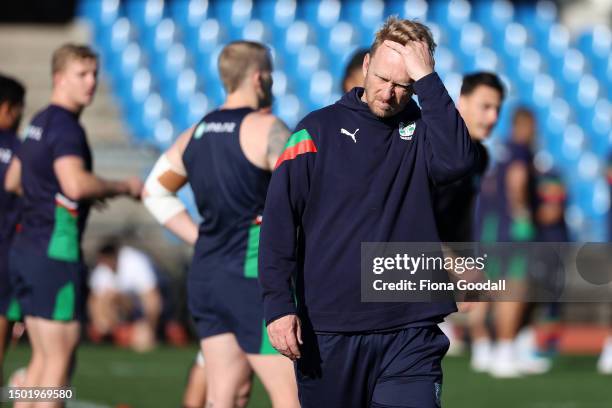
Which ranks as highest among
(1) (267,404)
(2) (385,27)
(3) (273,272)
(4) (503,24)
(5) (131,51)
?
(4) (503,24)

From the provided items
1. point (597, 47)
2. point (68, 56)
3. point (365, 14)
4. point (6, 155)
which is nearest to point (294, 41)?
point (365, 14)

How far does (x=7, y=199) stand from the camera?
7672 mm

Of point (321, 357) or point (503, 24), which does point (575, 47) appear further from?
point (321, 357)

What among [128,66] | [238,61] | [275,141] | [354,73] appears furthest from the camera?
[128,66]

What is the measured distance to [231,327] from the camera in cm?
605

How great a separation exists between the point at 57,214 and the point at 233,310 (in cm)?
139

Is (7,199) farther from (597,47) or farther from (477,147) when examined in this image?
(597,47)

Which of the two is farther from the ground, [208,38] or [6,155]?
[208,38]

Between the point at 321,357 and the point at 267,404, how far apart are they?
513 centimetres

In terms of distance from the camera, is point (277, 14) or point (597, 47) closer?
point (277, 14)

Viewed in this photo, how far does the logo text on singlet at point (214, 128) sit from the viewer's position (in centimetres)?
598

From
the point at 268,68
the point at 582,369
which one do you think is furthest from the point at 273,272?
the point at 582,369

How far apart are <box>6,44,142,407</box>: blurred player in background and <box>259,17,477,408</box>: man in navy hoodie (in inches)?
87.6

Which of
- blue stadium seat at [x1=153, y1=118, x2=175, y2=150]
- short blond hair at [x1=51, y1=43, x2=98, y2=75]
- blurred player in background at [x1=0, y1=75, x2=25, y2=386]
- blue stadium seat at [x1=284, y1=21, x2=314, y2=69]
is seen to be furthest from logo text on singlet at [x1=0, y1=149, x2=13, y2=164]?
blue stadium seat at [x1=284, y1=21, x2=314, y2=69]
